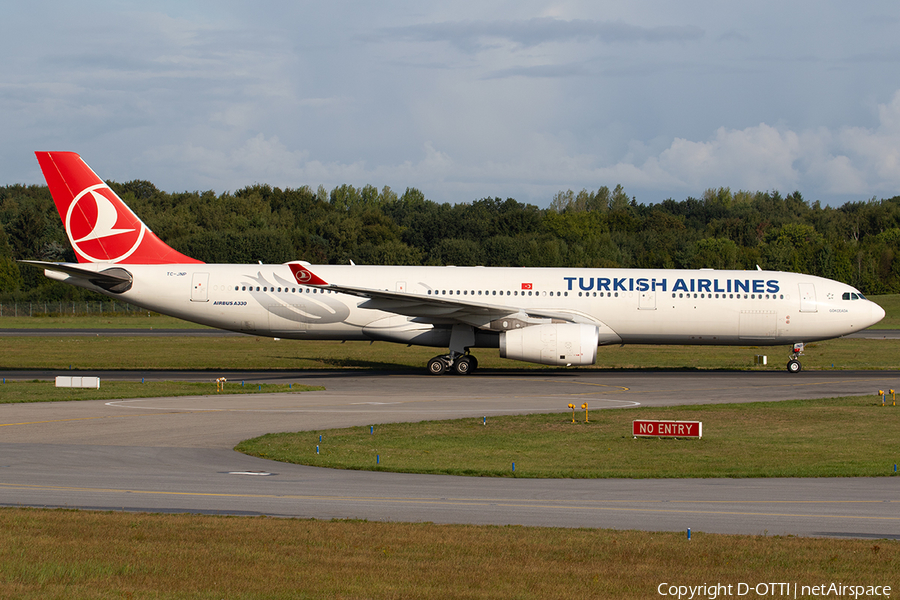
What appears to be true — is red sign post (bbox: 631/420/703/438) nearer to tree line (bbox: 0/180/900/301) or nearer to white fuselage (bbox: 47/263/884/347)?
white fuselage (bbox: 47/263/884/347)

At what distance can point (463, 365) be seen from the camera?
31438mm

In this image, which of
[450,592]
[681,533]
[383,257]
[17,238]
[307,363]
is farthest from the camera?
[17,238]

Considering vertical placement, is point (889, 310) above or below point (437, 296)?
above

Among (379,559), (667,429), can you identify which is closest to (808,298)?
(667,429)

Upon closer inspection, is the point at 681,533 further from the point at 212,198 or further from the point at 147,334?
the point at 212,198

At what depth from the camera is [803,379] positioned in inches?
1176

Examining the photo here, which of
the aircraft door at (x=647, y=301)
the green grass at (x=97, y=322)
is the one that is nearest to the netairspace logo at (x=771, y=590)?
the aircraft door at (x=647, y=301)

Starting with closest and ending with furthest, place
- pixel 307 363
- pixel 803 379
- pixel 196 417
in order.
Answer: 1. pixel 196 417
2. pixel 803 379
3. pixel 307 363

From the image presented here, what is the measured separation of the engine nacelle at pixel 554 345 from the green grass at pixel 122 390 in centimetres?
707

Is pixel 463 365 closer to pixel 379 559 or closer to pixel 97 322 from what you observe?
pixel 379 559

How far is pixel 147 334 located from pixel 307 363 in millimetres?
20758

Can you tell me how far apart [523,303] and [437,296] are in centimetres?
331

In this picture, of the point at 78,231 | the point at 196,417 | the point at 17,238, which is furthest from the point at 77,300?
the point at 196,417

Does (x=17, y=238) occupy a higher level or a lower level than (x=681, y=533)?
higher
